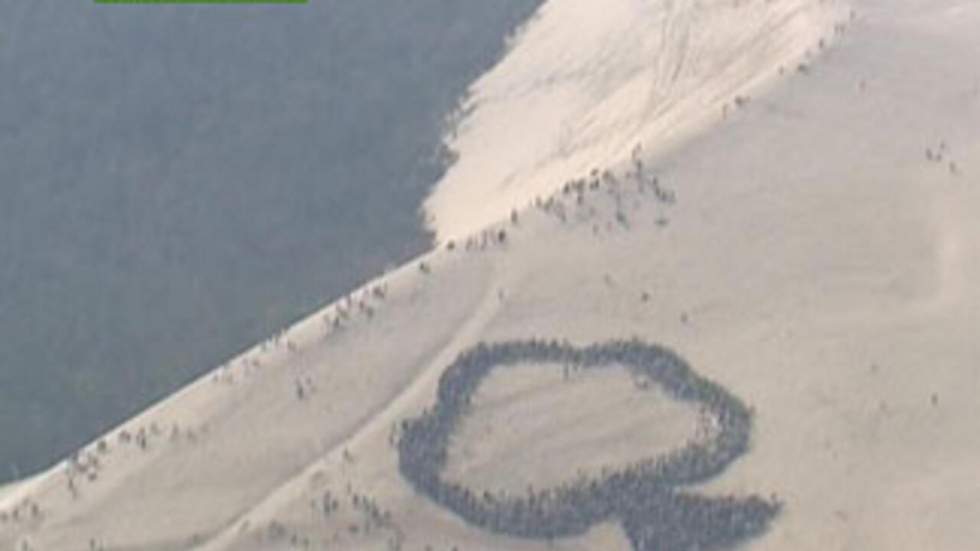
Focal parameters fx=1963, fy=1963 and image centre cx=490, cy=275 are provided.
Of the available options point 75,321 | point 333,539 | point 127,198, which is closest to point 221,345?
point 75,321

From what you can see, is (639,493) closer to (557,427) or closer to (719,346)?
(557,427)

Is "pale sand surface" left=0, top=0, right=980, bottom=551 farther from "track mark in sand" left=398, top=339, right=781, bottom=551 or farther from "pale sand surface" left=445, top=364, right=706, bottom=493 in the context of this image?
"track mark in sand" left=398, top=339, right=781, bottom=551

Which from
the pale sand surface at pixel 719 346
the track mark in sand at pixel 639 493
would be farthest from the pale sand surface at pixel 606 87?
the track mark in sand at pixel 639 493

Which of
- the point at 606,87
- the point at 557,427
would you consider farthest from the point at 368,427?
the point at 606,87

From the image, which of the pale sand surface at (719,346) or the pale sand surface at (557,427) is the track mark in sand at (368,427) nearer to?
the pale sand surface at (719,346)

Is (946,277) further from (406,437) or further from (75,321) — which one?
(75,321)

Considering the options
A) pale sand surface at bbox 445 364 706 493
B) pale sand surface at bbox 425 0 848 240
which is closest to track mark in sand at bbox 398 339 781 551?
pale sand surface at bbox 445 364 706 493
